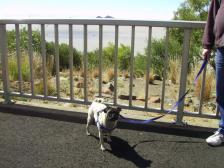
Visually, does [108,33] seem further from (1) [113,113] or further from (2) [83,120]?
(1) [113,113]

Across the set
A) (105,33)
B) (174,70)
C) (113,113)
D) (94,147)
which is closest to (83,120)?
(94,147)

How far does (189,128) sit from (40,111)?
7.10 feet

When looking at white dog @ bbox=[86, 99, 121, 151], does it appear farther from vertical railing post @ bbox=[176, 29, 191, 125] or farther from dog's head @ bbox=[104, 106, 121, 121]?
vertical railing post @ bbox=[176, 29, 191, 125]

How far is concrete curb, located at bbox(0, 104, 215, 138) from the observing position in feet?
16.1

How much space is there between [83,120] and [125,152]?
1162 mm

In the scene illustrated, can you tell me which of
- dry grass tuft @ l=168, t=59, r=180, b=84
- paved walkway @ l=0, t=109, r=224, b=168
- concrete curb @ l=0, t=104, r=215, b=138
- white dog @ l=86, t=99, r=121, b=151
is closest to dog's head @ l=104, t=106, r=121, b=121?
white dog @ l=86, t=99, r=121, b=151

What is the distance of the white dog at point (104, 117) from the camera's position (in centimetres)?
405

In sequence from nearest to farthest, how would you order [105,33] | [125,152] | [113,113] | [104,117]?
[113,113] → [104,117] → [125,152] → [105,33]

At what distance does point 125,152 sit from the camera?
168 inches

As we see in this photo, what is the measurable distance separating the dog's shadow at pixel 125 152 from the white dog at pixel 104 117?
0.12m

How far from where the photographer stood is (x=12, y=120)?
527 cm

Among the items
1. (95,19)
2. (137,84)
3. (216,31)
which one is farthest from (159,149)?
(137,84)

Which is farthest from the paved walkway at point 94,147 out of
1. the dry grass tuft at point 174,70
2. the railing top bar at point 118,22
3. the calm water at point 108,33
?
the dry grass tuft at point 174,70

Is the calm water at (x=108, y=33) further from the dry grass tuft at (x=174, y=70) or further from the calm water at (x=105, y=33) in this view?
the dry grass tuft at (x=174, y=70)
